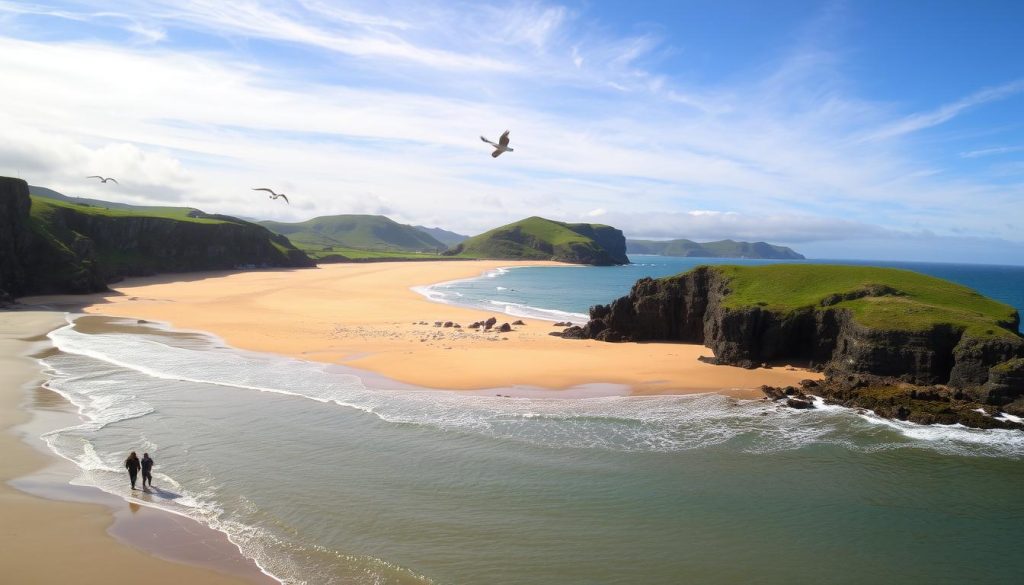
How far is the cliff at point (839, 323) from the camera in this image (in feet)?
92.1

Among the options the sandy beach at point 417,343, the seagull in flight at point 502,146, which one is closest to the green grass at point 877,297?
the sandy beach at point 417,343

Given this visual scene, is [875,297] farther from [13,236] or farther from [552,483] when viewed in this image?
[13,236]

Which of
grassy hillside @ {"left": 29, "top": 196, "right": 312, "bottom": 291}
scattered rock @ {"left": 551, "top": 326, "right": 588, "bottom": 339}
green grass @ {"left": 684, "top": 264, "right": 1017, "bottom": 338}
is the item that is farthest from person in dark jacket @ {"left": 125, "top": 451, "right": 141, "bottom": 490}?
grassy hillside @ {"left": 29, "top": 196, "right": 312, "bottom": 291}

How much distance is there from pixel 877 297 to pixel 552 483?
88.6ft

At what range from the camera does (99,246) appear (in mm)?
83562

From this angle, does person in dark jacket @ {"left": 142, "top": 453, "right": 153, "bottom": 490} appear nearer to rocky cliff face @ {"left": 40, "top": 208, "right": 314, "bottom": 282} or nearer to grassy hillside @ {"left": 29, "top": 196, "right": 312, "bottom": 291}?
grassy hillside @ {"left": 29, "top": 196, "right": 312, "bottom": 291}

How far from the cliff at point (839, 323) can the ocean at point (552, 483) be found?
566 centimetres

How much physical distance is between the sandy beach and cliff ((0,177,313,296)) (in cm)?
383

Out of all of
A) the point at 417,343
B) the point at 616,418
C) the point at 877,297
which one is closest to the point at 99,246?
the point at 417,343

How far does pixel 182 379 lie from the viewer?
1177 inches

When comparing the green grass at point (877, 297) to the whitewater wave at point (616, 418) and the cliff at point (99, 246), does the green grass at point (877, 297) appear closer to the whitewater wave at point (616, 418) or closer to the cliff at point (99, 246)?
the whitewater wave at point (616, 418)

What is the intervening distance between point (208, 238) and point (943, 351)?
108559 mm

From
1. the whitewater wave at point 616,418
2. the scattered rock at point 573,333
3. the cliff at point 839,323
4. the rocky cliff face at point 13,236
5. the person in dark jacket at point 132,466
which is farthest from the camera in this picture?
the rocky cliff face at point 13,236

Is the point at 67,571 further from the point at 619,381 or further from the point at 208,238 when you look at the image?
the point at 208,238
